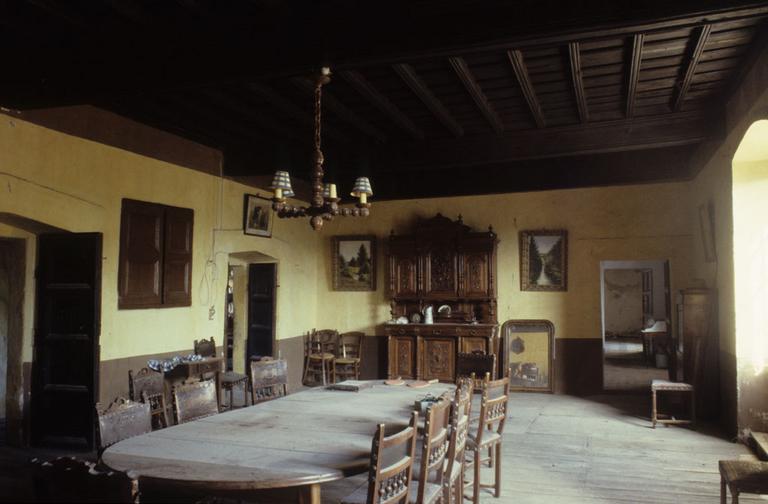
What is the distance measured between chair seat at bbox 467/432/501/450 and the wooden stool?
1527mm

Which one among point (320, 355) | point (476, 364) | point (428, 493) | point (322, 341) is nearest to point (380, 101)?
point (476, 364)

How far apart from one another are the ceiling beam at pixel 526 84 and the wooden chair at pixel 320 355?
5.14 m

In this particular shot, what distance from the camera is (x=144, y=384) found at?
182 inches

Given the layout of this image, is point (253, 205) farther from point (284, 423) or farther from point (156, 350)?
point (284, 423)

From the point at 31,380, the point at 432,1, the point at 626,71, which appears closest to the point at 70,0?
the point at 432,1

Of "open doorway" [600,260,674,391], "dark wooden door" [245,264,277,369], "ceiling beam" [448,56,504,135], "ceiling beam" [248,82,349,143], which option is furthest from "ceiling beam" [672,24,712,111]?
"open doorway" [600,260,674,391]

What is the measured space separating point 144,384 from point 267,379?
3.18 ft

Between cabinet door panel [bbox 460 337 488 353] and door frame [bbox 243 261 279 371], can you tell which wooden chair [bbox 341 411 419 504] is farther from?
door frame [bbox 243 261 279 371]

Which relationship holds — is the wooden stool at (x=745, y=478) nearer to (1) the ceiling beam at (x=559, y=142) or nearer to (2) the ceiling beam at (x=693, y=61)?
(2) the ceiling beam at (x=693, y=61)

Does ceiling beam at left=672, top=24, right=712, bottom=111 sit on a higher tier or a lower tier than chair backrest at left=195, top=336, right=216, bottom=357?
higher

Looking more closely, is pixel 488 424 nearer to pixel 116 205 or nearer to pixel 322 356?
pixel 116 205

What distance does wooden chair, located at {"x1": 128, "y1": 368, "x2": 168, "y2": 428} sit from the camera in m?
4.52

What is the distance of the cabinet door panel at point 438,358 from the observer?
9383 millimetres

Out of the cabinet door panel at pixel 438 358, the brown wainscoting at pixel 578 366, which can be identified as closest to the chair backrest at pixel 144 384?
the cabinet door panel at pixel 438 358
